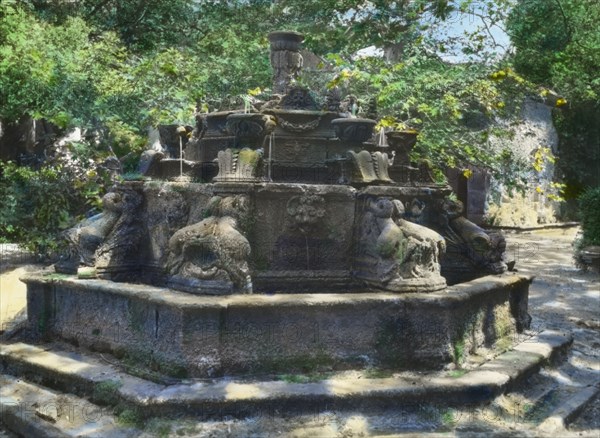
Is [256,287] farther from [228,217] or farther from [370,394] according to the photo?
[370,394]

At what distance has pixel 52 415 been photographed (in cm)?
410

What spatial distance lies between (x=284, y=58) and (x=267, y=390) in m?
3.83

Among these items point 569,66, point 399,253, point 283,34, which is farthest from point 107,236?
point 569,66

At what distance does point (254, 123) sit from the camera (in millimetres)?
5367

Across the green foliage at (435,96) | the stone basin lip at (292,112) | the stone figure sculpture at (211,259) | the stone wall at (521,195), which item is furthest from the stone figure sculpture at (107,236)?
the stone wall at (521,195)

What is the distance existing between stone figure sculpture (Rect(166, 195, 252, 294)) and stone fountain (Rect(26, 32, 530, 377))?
0.01 meters

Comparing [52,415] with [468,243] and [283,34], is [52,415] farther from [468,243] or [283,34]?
[283,34]

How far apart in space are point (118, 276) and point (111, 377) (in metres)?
1.37

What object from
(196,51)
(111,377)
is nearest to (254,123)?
(111,377)

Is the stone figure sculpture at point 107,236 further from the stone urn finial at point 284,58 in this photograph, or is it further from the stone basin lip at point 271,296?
the stone urn finial at point 284,58

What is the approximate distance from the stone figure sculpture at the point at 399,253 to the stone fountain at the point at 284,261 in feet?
0.04

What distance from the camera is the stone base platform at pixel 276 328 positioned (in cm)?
432

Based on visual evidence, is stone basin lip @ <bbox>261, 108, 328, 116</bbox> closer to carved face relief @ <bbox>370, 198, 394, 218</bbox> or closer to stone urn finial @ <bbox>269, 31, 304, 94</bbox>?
stone urn finial @ <bbox>269, 31, 304, 94</bbox>

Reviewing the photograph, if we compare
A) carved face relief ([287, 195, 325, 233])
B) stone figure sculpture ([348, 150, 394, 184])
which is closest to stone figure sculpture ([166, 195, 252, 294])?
carved face relief ([287, 195, 325, 233])
